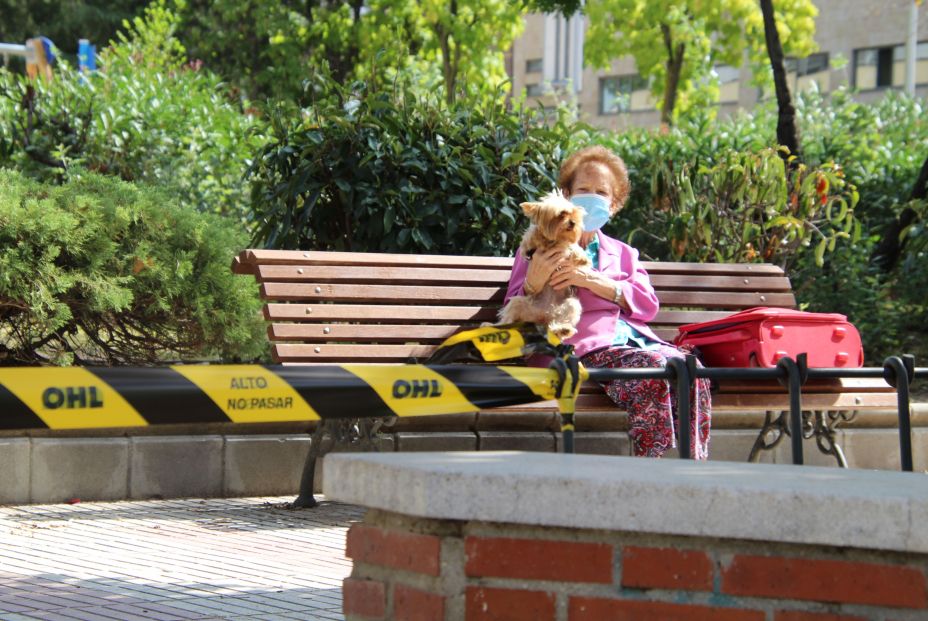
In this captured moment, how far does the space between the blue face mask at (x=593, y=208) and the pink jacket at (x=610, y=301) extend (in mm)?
96

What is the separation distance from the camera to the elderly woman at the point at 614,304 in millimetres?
5840

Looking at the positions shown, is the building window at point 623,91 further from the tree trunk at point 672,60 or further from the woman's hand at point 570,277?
the woman's hand at point 570,277

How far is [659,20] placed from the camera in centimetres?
2745

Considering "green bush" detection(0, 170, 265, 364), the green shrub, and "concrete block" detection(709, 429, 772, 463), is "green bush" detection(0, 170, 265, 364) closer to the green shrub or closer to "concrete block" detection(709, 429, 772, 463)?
"concrete block" detection(709, 429, 772, 463)

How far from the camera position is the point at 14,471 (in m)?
6.20

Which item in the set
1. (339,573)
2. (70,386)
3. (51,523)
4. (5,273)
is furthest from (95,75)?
(70,386)

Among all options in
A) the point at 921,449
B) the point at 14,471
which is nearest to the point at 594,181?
the point at 921,449

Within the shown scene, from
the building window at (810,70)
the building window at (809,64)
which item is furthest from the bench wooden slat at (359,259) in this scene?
the building window at (809,64)

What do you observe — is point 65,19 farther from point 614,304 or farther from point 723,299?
point 614,304

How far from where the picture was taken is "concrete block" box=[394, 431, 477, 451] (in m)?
6.82

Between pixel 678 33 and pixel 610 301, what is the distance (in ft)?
75.2

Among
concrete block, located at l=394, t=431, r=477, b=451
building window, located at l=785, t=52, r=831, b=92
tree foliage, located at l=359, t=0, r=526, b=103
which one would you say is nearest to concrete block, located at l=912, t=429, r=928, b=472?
concrete block, located at l=394, t=431, r=477, b=451

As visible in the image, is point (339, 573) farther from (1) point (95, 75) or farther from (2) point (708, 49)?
(2) point (708, 49)

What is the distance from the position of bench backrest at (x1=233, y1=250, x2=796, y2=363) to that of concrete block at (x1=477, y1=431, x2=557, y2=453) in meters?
0.68
